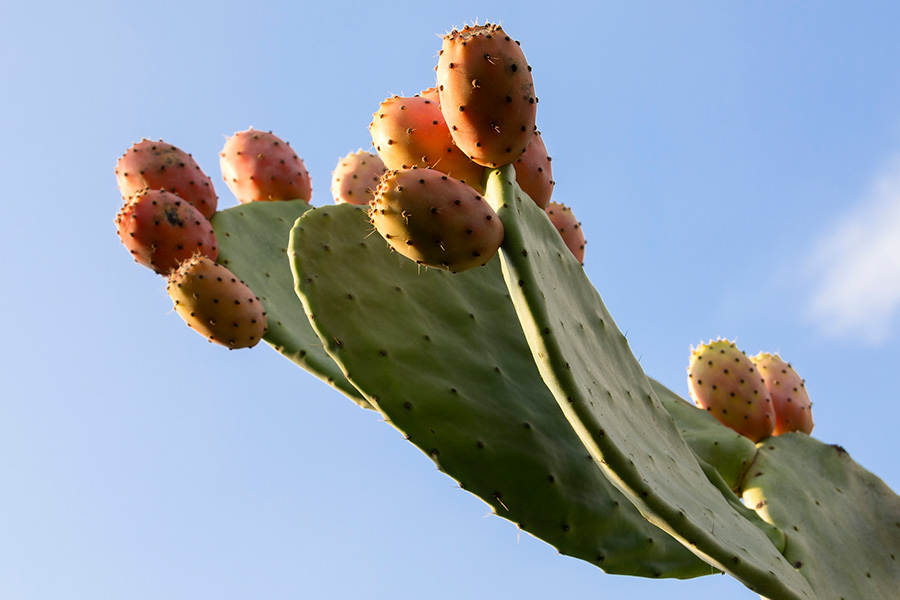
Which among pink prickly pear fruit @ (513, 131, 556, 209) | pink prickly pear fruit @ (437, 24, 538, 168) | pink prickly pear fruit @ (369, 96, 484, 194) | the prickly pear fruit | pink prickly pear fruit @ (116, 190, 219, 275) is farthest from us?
the prickly pear fruit

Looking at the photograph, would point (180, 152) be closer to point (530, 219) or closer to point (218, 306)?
point (218, 306)

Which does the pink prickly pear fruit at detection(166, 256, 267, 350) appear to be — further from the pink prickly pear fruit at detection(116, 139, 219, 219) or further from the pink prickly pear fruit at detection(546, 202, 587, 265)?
the pink prickly pear fruit at detection(546, 202, 587, 265)

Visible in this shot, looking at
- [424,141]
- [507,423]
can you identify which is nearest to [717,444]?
[507,423]

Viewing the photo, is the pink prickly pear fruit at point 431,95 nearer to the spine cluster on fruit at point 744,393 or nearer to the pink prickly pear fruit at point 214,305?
the pink prickly pear fruit at point 214,305

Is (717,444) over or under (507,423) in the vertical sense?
over

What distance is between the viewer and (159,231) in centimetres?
248

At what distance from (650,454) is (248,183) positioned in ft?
6.12

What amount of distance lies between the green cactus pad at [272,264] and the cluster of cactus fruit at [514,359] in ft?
0.04

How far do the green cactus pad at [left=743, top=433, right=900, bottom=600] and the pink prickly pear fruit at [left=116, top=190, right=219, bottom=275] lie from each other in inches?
69.3

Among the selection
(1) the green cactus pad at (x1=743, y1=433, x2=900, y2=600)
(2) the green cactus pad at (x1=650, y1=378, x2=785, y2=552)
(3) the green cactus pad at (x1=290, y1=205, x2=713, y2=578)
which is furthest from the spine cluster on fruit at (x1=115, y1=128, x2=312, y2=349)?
(1) the green cactus pad at (x1=743, y1=433, x2=900, y2=600)

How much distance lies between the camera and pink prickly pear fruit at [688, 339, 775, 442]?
8.28ft

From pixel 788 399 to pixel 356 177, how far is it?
1596mm

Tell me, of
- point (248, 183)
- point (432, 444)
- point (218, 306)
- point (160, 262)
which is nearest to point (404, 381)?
point (432, 444)

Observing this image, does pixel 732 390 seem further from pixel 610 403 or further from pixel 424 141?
pixel 424 141
